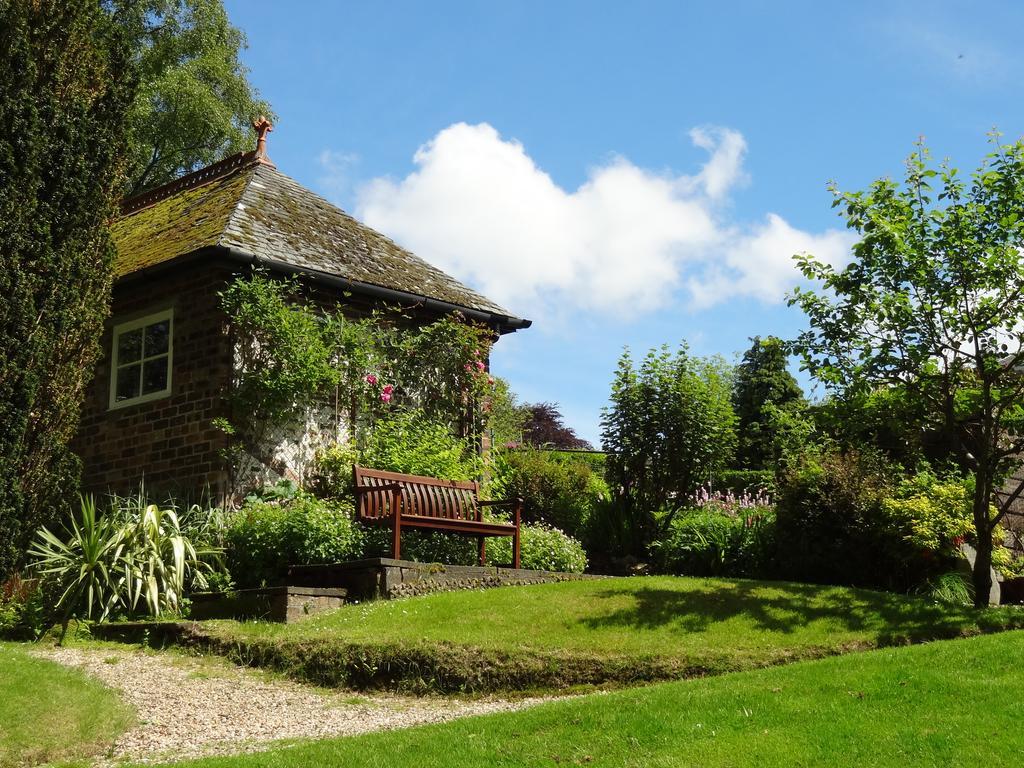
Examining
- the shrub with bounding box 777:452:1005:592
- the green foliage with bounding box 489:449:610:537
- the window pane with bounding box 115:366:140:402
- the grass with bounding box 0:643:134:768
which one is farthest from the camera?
the green foliage with bounding box 489:449:610:537

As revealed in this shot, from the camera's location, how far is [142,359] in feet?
46.2

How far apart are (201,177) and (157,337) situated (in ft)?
13.5

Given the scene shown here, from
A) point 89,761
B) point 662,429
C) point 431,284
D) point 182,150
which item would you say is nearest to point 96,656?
point 89,761

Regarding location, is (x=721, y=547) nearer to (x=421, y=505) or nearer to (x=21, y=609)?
(x=421, y=505)

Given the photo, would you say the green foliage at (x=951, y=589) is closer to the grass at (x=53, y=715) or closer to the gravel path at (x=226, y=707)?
the gravel path at (x=226, y=707)

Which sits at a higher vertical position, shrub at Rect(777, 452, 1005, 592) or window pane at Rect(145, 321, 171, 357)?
window pane at Rect(145, 321, 171, 357)

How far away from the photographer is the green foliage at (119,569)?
9852 mm

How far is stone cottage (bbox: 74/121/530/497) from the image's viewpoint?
13000 mm

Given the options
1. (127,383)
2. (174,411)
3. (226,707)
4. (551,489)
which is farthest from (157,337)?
(226,707)

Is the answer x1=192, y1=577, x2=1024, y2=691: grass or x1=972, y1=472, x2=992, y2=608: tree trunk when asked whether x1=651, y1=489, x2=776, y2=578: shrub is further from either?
x1=972, y1=472, x2=992, y2=608: tree trunk

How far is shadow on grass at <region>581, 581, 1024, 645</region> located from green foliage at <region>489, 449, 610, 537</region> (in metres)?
5.89

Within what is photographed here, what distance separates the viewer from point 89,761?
634 centimetres

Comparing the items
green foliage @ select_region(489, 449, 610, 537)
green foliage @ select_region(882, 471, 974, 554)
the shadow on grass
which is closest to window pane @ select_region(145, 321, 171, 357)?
green foliage @ select_region(489, 449, 610, 537)

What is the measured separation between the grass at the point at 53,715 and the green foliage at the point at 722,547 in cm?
751
